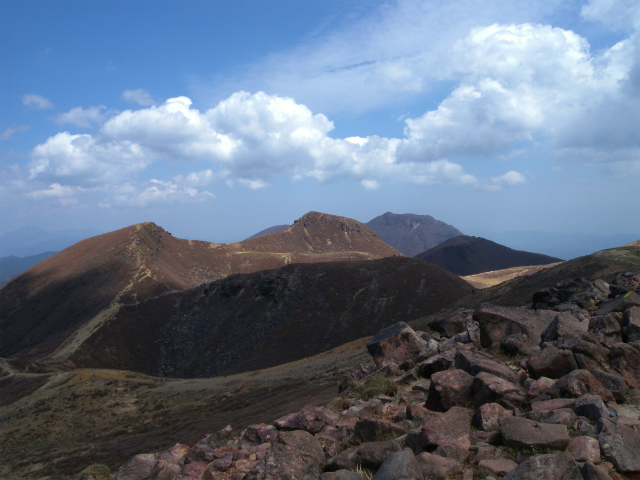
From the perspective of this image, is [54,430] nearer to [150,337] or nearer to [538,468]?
[150,337]

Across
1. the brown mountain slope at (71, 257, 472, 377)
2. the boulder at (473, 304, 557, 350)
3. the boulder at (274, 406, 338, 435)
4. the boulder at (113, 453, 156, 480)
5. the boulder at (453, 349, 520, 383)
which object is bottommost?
the brown mountain slope at (71, 257, 472, 377)

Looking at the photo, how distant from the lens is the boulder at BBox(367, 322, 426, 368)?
18703 mm

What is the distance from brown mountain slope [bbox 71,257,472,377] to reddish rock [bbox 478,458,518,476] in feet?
233

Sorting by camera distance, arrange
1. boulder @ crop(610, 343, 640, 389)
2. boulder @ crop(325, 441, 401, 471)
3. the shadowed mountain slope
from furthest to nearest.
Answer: the shadowed mountain slope → boulder @ crop(610, 343, 640, 389) → boulder @ crop(325, 441, 401, 471)

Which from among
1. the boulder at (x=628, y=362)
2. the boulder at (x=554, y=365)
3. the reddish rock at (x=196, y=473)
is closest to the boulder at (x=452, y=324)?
the boulder at (x=554, y=365)

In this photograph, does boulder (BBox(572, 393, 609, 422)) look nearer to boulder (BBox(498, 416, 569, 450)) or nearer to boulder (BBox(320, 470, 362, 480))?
boulder (BBox(498, 416, 569, 450))

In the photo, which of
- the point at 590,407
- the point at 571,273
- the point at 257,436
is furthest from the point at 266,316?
the point at 590,407

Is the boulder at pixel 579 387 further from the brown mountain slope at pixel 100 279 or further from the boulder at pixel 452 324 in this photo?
the brown mountain slope at pixel 100 279

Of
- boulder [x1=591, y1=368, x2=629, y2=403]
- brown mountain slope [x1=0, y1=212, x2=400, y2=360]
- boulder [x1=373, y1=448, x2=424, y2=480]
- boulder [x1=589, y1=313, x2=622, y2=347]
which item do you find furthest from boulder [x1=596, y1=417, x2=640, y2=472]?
brown mountain slope [x1=0, y1=212, x2=400, y2=360]

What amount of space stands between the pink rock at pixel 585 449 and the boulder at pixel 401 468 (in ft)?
9.70

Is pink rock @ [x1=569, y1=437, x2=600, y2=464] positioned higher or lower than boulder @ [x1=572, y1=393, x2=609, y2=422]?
lower

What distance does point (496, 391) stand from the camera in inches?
412

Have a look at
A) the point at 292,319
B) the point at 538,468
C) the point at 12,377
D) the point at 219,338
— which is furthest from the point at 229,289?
the point at 538,468

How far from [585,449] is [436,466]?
2777 mm
